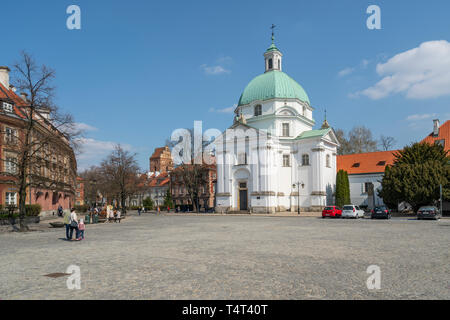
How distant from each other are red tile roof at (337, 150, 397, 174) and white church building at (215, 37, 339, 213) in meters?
3.26

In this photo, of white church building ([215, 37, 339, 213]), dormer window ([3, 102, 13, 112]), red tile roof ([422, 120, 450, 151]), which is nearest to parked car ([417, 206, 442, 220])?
white church building ([215, 37, 339, 213])

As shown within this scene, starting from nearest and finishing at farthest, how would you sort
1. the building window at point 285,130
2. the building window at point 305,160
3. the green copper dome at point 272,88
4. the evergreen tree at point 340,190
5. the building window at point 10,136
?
the building window at point 10,136
the evergreen tree at point 340,190
the building window at point 305,160
the building window at point 285,130
the green copper dome at point 272,88

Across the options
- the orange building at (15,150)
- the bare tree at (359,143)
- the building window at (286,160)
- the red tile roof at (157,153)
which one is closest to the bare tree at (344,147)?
the bare tree at (359,143)

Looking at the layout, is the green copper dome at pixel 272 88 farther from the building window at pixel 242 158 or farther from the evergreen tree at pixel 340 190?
the evergreen tree at pixel 340 190

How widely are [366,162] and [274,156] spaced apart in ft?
51.7

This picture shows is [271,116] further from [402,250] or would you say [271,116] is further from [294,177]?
[402,250]

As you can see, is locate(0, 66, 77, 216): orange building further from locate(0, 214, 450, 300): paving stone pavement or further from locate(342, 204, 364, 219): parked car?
locate(342, 204, 364, 219): parked car

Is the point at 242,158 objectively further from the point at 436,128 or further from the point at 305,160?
the point at 436,128

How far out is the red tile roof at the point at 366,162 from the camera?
178 feet

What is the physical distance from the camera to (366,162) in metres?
56.0

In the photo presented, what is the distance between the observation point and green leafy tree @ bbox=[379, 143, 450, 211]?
35.7m

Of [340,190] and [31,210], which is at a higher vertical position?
[340,190]

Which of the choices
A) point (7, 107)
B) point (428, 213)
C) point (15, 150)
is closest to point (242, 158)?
point (428, 213)
